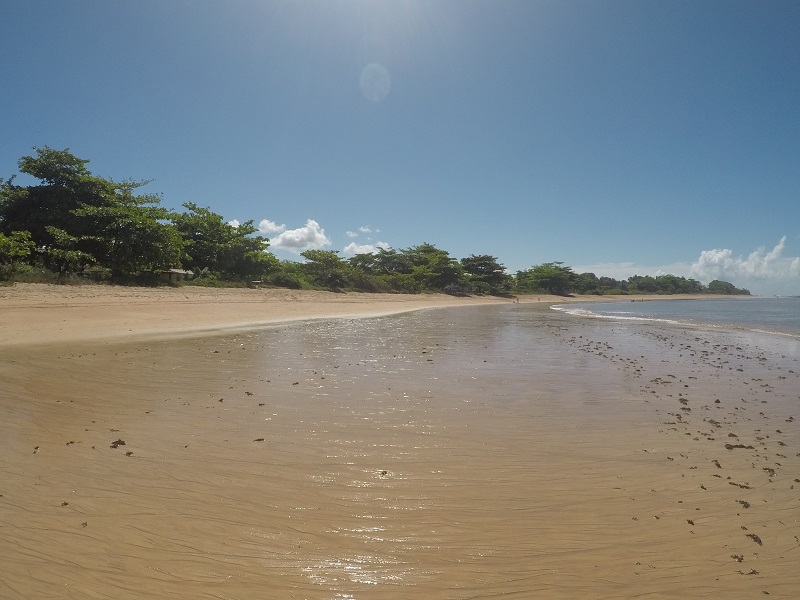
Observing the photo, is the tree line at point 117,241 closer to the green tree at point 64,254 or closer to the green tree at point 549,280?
the green tree at point 64,254

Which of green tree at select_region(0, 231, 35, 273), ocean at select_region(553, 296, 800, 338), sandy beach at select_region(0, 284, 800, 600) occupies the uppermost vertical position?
green tree at select_region(0, 231, 35, 273)

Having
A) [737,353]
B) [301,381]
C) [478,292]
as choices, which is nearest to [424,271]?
[478,292]

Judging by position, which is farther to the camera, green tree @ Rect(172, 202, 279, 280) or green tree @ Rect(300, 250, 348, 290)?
green tree @ Rect(300, 250, 348, 290)

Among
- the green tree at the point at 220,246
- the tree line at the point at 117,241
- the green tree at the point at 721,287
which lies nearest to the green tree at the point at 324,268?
the tree line at the point at 117,241

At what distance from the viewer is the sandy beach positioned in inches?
131

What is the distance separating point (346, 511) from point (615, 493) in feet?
8.77

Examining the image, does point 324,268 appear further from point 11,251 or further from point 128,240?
point 11,251

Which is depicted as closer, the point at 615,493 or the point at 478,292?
the point at 615,493

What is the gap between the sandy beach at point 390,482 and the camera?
10.9 feet

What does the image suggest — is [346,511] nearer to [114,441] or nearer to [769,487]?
[114,441]

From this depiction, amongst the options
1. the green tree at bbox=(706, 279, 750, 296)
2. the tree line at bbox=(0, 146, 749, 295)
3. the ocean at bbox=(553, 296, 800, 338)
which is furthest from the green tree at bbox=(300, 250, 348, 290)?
the green tree at bbox=(706, 279, 750, 296)

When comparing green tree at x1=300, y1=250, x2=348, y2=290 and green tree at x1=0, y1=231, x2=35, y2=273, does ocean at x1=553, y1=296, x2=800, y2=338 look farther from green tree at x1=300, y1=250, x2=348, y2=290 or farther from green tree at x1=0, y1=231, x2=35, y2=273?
green tree at x1=0, y1=231, x2=35, y2=273

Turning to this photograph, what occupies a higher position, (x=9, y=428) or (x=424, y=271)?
(x=424, y=271)

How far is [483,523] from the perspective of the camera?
405cm
